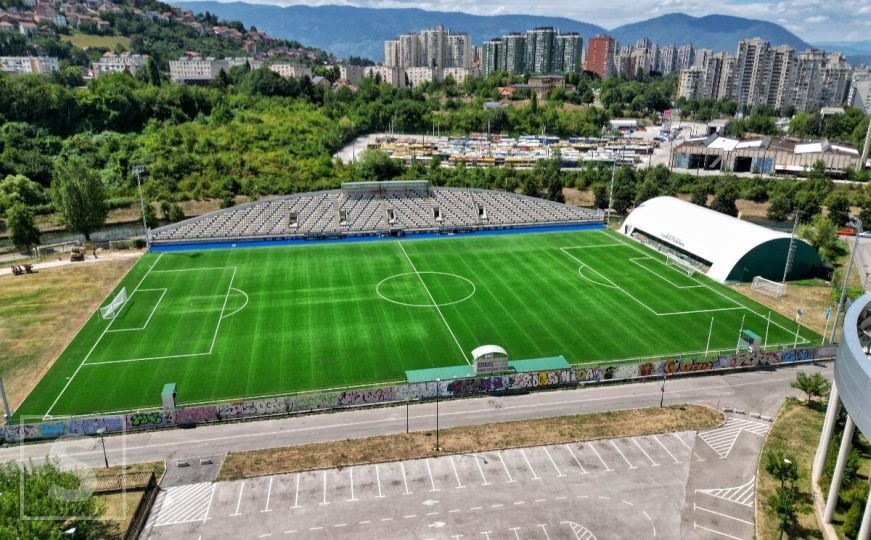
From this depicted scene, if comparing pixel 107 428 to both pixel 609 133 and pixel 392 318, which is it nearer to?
pixel 392 318

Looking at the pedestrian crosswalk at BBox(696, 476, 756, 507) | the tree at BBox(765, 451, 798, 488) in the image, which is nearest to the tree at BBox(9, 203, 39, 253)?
the pedestrian crosswalk at BBox(696, 476, 756, 507)

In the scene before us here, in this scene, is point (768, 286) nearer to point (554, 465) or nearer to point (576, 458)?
point (576, 458)

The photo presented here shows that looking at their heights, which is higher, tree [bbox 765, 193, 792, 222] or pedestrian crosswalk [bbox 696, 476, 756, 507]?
tree [bbox 765, 193, 792, 222]

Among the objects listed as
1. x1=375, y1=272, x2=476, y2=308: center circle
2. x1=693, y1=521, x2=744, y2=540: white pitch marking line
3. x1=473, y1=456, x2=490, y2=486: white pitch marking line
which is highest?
x1=375, y1=272, x2=476, y2=308: center circle

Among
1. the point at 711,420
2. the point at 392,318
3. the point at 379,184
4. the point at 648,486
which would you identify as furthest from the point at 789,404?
the point at 379,184

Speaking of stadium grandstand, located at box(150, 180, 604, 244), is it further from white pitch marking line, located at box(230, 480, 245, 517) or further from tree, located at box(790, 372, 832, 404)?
white pitch marking line, located at box(230, 480, 245, 517)

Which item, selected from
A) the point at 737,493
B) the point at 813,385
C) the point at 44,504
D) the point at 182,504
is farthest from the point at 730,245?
the point at 44,504
